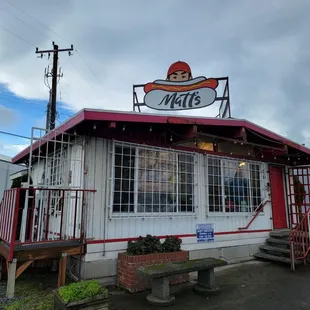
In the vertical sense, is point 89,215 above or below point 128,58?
below

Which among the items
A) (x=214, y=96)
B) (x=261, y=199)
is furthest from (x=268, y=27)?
(x=261, y=199)

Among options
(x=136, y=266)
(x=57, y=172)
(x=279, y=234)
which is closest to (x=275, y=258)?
(x=279, y=234)

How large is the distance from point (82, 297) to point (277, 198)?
23.2ft

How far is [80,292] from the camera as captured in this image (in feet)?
11.1

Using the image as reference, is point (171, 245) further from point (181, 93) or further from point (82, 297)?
point (181, 93)

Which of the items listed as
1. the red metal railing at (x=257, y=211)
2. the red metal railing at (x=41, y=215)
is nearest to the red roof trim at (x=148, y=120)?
the red metal railing at (x=41, y=215)

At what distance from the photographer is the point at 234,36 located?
30.9 ft

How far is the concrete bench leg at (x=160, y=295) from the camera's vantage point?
4090mm

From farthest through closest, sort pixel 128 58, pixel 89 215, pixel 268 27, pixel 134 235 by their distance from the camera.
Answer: pixel 128 58
pixel 268 27
pixel 134 235
pixel 89 215

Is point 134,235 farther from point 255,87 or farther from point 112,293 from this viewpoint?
point 255,87

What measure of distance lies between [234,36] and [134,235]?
25.7 ft

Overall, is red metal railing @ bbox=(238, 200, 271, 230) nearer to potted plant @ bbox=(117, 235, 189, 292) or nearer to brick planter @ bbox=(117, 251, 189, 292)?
potted plant @ bbox=(117, 235, 189, 292)

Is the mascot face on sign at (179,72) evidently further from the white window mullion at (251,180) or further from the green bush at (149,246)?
the green bush at (149,246)

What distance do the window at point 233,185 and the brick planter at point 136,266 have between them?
2.19m
